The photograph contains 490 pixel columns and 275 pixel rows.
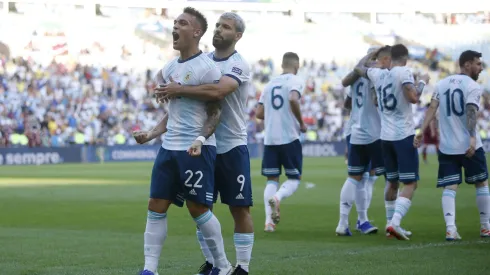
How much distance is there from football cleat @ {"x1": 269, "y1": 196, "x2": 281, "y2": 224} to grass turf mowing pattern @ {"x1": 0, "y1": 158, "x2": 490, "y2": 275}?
0.22 metres

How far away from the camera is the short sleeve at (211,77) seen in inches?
309

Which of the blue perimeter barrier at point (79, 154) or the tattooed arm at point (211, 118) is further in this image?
the blue perimeter barrier at point (79, 154)

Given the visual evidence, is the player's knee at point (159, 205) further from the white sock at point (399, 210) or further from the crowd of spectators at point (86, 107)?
the crowd of spectators at point (86, 107)

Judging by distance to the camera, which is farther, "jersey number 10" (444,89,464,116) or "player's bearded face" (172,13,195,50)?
"jersey number 10" (444,89,464,116)

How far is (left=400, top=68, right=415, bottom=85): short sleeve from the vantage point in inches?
472

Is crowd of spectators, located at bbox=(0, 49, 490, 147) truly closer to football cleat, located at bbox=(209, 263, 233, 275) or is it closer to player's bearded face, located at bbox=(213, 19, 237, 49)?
player's bearded face, located at bbox=(213, 19, 237, 49)

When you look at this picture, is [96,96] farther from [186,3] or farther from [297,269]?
[297,269]

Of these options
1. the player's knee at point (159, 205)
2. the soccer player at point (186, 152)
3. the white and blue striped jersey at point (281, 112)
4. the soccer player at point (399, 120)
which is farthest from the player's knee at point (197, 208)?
the white and blue striped jersey at point (281, 112)

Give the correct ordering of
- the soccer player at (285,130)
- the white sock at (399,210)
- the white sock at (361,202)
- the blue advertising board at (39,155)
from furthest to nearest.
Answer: the blue advertising board at (39,155)
the soccer player at (285,130)
the white sock at (361,202)
the white sock at (399,210)

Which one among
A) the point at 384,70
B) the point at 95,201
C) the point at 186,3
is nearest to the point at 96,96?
the point at 186,3

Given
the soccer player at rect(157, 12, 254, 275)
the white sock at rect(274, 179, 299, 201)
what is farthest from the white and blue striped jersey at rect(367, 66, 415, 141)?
the soccer player at rect(157, 12, 254, 275)

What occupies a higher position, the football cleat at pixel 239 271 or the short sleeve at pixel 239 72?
the short sleeve at pixel 239 72

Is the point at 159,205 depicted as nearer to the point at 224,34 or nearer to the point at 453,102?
the point at 224,34

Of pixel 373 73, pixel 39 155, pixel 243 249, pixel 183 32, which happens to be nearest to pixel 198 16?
pixel 183 32
